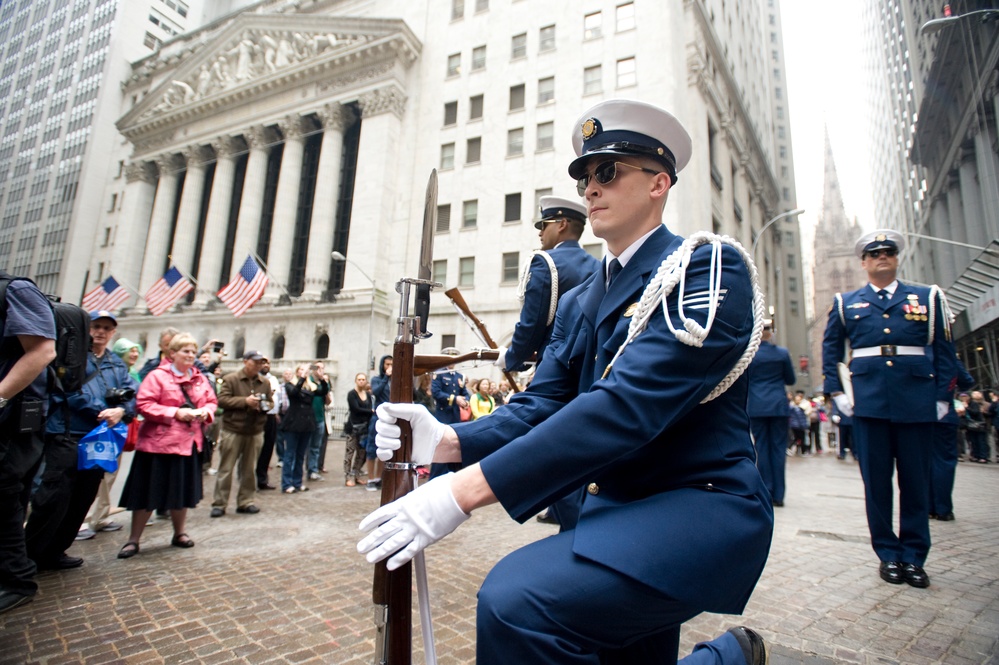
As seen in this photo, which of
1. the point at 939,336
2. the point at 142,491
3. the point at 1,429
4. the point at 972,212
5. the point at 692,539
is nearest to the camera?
the point at 692,539

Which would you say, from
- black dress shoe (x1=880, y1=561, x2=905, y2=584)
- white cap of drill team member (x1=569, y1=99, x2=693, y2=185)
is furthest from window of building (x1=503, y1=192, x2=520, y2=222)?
white cap of drill team member (x1=569, y1=99, x2=693, y2=185)

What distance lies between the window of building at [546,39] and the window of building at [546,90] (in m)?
1.91

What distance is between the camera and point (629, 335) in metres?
1.60

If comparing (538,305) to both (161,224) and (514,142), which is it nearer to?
(514,142)

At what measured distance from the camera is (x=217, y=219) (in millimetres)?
37500

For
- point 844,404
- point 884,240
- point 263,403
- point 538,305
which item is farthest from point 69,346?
point 884,240

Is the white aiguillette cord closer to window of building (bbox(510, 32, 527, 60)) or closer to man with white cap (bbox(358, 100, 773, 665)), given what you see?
man with white cap (bbox(358, 100, 773, 665))

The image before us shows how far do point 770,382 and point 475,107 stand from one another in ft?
92.1

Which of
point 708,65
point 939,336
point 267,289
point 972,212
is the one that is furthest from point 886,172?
point 267,289

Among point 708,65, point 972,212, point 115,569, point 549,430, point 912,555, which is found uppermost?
point 708,65

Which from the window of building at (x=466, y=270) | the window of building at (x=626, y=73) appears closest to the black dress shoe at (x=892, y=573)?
the window of building at (x=466, y=270)

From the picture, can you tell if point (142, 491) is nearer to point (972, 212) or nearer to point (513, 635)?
point (513, 635)

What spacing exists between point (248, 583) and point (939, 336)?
6.29 m

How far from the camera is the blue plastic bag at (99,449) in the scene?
16.1 ft
